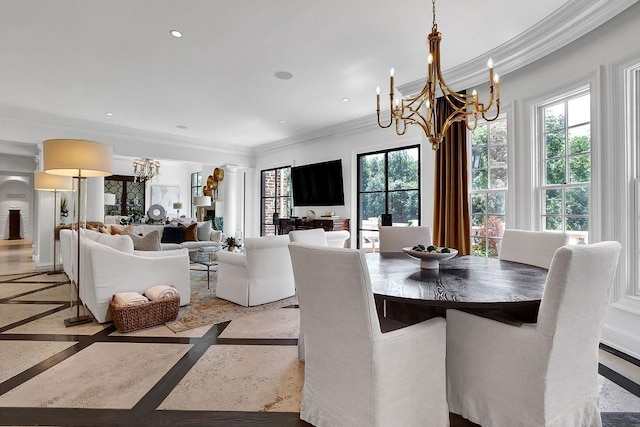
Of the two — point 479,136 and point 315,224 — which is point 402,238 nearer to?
point 479,136

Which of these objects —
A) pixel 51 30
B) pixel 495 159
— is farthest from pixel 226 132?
pixel 495 159

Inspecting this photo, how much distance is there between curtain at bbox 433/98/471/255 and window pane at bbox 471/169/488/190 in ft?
0.39

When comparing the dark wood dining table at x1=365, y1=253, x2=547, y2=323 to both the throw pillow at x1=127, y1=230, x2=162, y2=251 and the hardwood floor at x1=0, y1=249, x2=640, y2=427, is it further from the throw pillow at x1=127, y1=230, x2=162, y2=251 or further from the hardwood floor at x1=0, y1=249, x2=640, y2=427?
the throw pillow at x1=127, y1=230, x2=162, y2=251

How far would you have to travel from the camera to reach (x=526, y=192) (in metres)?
3.40

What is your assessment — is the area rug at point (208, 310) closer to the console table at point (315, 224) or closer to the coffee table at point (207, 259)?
the coffee table at point (207, 259)

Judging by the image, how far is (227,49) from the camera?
3.38 meters

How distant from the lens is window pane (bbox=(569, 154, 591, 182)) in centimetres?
292

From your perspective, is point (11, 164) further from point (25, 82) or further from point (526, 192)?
point (526, 192)

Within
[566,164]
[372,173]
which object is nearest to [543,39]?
[566,164]

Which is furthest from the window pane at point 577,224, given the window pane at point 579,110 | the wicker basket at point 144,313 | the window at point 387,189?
the wicker basket at point 144,313

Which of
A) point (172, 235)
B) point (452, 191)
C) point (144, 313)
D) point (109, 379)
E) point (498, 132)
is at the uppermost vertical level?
point (498, 132)

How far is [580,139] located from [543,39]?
38.3 inches

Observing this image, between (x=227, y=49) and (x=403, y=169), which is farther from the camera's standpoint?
(x=403, y=169)

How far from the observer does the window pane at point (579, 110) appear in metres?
2.92
